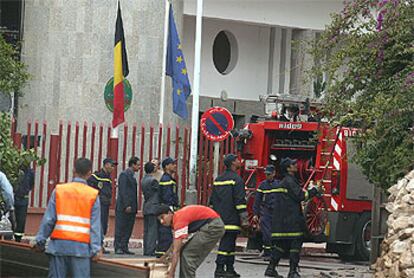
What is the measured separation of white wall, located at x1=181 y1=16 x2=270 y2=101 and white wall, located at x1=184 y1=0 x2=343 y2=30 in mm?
928

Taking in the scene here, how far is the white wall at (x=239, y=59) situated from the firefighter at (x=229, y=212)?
15.1m

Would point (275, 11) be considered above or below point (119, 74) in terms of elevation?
above

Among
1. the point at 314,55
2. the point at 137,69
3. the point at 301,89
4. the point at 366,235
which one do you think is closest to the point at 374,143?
the point at 314,55

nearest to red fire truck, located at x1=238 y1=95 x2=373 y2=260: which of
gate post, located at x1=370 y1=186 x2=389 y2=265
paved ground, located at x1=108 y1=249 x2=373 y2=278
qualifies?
paved ground, located at x1=108 y1=249 x2=373 y2=278

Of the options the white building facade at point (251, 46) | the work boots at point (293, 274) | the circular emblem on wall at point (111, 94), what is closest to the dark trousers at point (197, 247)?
the work boots at point (293, 274)

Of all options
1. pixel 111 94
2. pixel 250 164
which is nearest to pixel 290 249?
pixel 250 164

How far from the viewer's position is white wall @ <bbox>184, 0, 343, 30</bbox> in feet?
101

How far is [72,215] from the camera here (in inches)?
427

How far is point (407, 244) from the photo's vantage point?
1349 centimetres

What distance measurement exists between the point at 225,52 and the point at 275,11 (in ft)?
7.61

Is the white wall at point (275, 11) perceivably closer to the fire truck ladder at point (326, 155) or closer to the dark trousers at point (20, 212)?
the fire truck ladder at point (326, 155)

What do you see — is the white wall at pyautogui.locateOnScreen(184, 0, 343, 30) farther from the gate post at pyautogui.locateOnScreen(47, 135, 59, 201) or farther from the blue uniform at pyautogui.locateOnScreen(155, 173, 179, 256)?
the blue uniform at pyautogui.locateOnScreen(155, 173, 179, 256)

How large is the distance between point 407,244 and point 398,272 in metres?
0.35

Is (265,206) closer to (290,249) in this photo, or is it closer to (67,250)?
(290,249)
